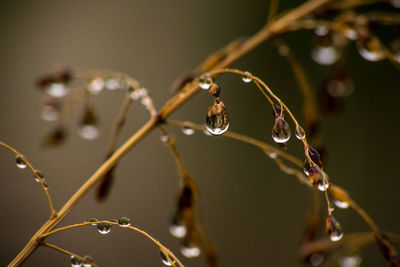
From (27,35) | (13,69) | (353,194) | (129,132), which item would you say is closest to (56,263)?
(129,132)

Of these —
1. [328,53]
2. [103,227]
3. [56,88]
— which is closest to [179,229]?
[103,227]

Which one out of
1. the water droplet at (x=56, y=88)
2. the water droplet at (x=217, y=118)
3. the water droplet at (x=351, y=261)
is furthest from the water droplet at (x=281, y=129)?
the water droplet at (x=56, y=88)

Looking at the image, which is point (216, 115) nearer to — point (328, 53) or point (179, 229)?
point (179, 229)

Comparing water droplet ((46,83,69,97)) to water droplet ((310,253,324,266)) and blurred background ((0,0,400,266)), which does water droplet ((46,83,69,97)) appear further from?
blurred background ((0,0,400,266))

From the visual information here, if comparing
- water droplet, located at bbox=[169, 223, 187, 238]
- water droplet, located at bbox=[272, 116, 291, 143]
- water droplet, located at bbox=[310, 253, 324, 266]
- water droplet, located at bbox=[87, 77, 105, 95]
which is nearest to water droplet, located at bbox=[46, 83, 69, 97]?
water droplet, located at bbox=[87, 77, 105, 95]

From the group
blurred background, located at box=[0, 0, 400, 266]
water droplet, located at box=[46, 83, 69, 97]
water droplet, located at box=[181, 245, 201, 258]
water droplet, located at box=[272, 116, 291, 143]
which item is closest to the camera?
water droplet, located at box=[272, 116, 291, 143]

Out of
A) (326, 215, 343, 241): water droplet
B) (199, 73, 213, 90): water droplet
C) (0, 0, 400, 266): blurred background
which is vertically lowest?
(326, 215, 343, 241): water droplet
